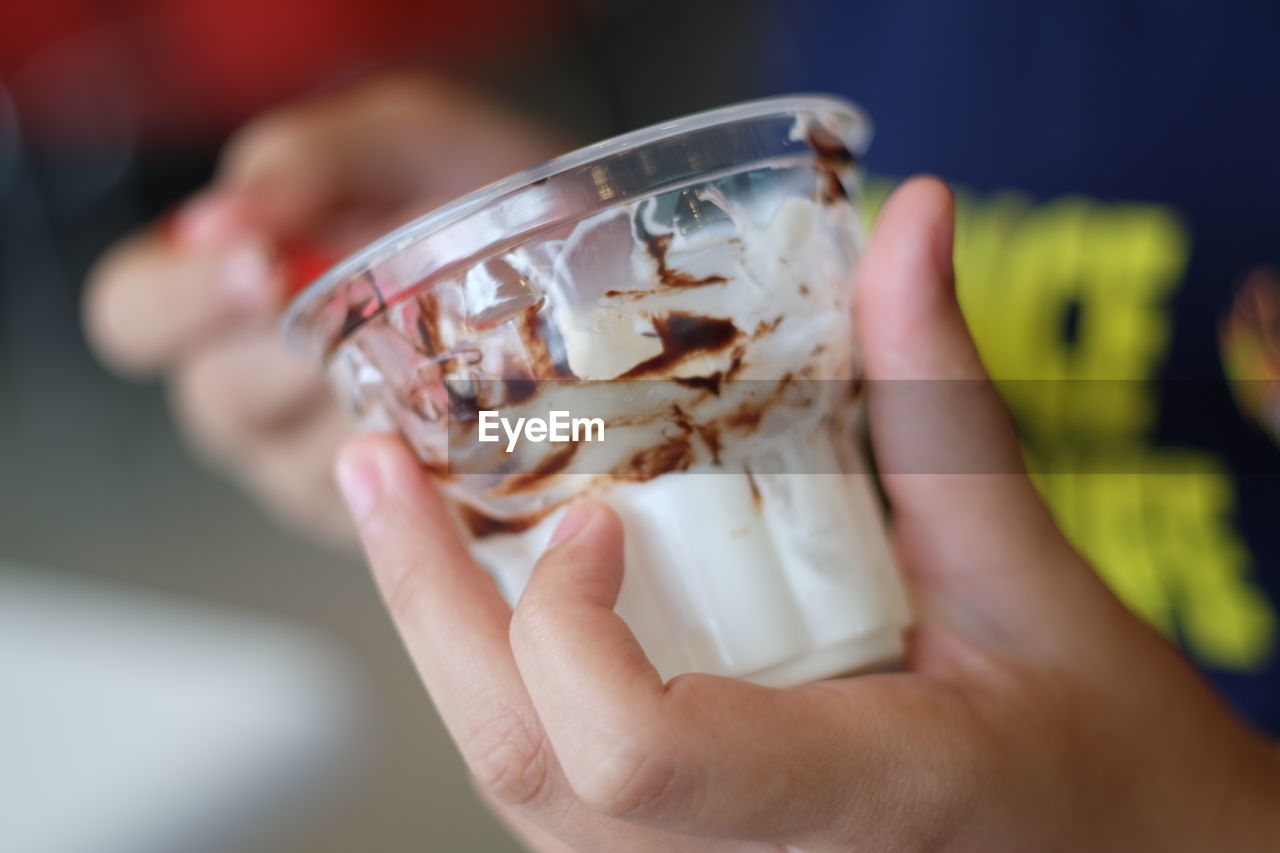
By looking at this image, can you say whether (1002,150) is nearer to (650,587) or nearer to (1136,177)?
(1136,177)

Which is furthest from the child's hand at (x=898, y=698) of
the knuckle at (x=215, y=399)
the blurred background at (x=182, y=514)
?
the blurred background at (x=182, y=514)

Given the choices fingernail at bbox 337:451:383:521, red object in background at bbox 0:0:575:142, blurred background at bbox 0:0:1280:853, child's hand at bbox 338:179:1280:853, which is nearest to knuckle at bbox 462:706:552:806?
child's hand at bbox 338:179:1280:853

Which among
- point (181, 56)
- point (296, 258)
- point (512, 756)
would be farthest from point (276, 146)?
point (181, 56)

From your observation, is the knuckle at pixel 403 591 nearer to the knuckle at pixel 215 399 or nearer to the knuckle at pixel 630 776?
the knuckle at pixel 630 776

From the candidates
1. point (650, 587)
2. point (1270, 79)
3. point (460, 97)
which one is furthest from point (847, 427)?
point (460, 97)

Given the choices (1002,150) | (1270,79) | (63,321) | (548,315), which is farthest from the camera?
(63,321)

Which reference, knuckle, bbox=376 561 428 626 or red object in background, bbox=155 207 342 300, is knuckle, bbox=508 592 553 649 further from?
red object in background, bbox=155 207 342 300
